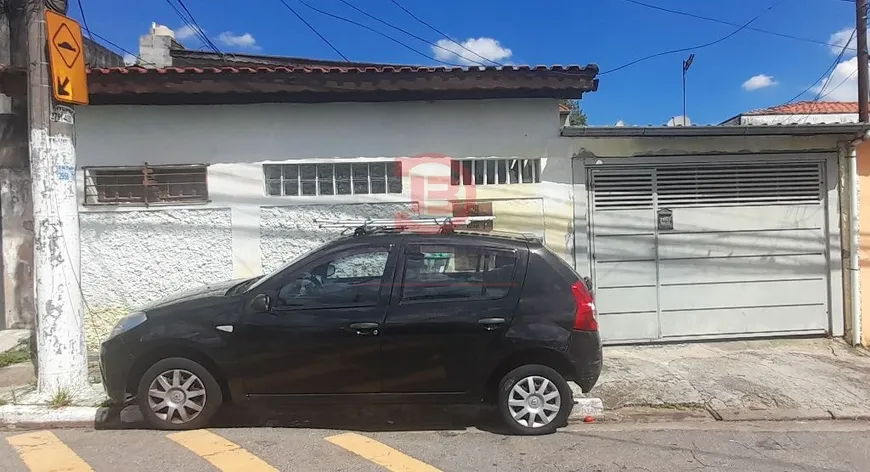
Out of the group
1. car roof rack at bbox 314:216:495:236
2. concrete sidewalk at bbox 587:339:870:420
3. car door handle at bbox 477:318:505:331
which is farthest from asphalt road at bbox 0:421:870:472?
car roof rack at bbox 314:216:495:236

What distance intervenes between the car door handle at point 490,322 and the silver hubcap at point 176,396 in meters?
2.26

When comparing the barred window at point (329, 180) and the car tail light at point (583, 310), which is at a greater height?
the barred window at point (329, 180)

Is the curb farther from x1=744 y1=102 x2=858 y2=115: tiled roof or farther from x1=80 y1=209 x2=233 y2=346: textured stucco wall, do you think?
x1=744 y1=102 x2=858 y2=115: tiled roof

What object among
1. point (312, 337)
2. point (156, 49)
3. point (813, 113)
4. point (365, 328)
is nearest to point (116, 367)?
point (312, 337)

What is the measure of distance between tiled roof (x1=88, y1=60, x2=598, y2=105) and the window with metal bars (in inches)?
32.8

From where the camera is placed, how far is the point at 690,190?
7785 millimetres

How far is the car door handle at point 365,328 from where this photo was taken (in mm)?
4809

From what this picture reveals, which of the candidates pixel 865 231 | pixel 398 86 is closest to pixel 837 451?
pixel 865 231

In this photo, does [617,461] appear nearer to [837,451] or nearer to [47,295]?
[837,451]

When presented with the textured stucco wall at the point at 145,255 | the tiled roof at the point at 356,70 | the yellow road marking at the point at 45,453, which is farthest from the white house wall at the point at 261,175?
the yellow road marking at the point at 45,453

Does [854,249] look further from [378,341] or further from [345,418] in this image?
[345,418]

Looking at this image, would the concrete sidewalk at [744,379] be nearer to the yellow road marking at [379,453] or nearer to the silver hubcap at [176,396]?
the yellow road marking at [379,453]

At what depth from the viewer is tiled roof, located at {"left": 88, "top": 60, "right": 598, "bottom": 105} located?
704cm

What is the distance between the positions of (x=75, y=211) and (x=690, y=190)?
6887 millimetres
